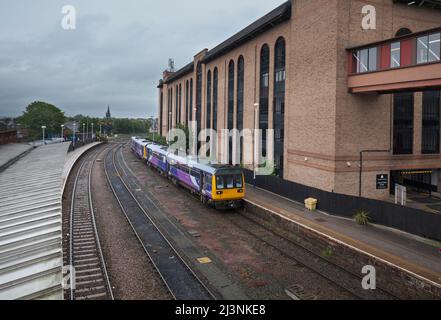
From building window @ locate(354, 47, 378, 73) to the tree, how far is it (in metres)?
98.3

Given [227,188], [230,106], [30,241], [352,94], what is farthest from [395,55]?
[230,106]

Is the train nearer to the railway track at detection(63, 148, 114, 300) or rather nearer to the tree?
the railway track at detection(63, 148, 114, 300)

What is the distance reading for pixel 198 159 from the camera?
92.2 feet

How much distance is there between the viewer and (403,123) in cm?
2628

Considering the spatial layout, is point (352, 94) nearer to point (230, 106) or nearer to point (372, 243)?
point (372, 243)

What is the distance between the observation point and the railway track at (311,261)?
12859 millimetres

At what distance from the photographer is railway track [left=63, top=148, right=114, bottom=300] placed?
12.4m

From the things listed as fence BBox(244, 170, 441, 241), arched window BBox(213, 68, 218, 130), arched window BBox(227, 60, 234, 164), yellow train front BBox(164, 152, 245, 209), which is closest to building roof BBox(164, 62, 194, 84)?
arched window BBox(213, 68, 218, 130)

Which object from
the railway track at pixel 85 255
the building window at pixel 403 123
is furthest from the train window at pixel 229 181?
the building window at pixel 403 123

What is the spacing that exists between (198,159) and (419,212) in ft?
52.2
